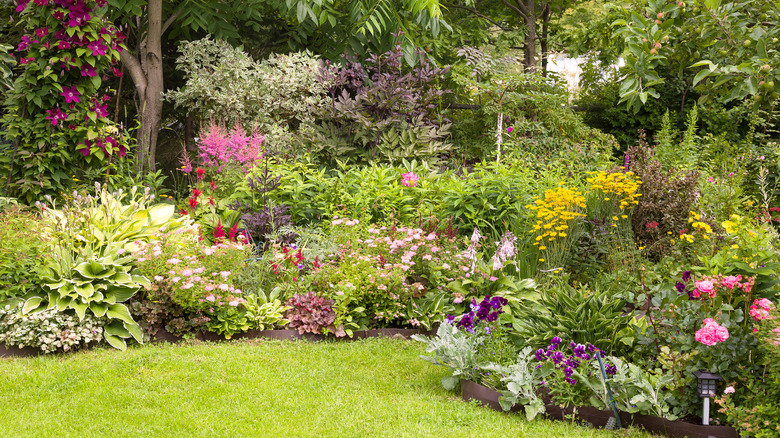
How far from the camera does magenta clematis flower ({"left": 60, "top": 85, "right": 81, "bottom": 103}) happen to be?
7043 millimetres

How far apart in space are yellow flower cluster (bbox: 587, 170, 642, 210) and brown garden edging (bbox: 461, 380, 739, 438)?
2.92 metres

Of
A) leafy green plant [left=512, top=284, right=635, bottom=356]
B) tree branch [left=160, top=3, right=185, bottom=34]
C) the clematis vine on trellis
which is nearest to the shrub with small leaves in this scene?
leafy green plant [left=512, top=284, right=635, bottom=356]

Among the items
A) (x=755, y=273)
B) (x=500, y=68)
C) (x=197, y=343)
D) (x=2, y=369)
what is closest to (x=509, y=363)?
(x=755, y=273)

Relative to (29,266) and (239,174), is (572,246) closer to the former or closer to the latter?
(239,174)

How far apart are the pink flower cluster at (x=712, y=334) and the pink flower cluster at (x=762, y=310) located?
190 mm

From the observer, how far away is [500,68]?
1125 cm

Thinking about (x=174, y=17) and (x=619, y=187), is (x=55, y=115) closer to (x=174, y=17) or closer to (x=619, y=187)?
(x=174, y=17)

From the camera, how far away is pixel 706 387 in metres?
3.19

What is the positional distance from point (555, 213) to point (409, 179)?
1663 millimetres

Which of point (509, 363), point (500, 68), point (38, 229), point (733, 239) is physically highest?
point (500, 68)

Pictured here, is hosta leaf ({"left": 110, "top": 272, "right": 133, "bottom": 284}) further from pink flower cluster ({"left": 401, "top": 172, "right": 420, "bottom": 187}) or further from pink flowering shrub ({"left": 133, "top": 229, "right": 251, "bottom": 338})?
pink flower cluster ({"left": 401, "top": 172, "right": 420, "bottom": 187})

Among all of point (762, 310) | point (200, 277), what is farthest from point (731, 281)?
point (200, 277)

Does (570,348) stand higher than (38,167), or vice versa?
(38,167)

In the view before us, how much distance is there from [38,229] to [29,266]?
320 mm
